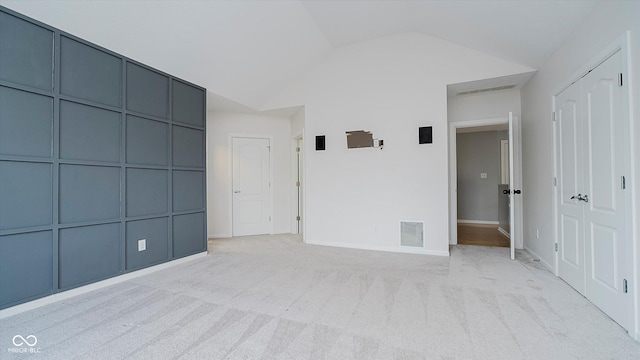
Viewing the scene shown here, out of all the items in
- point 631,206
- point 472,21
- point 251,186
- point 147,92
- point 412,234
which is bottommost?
point 412,234

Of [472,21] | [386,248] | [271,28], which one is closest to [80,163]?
[271,28]

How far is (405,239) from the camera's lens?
435cm

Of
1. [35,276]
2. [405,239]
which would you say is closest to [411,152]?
[405,239]

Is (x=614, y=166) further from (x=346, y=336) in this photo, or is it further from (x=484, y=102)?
(x=484, y=102)

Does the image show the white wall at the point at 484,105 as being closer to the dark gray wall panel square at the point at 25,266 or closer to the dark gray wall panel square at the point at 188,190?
the dark gray wall panel square at the point at 188,190

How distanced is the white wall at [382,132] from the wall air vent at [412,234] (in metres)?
0.09

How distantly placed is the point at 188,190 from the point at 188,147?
0.63 m

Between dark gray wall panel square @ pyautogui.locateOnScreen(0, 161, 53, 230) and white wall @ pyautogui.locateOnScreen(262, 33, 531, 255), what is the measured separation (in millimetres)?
3401

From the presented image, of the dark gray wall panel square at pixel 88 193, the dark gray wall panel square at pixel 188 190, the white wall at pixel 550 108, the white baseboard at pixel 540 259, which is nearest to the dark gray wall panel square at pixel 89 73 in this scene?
the dark gray wall panel square at pixel 88 193

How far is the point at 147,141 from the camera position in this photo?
3.42 meters

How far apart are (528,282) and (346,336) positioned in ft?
7.66

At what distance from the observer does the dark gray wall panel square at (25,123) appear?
2.27m

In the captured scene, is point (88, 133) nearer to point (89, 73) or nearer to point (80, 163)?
point (80, 163)

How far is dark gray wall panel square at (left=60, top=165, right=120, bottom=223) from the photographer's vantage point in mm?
2660
